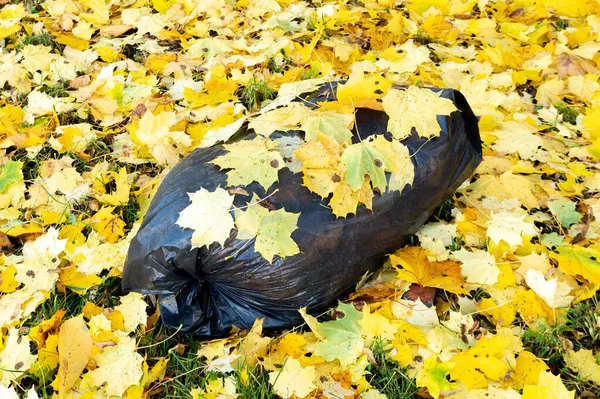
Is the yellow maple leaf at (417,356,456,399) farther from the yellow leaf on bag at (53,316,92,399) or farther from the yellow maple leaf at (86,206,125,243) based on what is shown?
the yellow maple leaf at (86,206,125,243)

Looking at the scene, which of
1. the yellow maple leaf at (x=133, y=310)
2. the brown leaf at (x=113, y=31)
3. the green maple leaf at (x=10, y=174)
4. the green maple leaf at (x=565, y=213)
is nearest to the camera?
the yellow maple leaf at (x=133, y=310)

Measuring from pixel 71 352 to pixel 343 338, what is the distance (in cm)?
82

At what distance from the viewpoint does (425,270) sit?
188cm

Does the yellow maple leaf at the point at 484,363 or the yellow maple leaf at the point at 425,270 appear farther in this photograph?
the yellow maple leaf at the point at 425,270

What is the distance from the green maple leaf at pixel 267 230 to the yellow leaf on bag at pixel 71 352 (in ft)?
1.84

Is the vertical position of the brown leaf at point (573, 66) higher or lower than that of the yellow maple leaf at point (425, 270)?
higher

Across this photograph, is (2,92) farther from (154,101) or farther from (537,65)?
(537,65)

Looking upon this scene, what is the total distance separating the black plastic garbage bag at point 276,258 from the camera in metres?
1.69

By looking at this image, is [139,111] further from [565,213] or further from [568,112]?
[568,112]

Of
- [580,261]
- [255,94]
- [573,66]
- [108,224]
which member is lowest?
[580,261]

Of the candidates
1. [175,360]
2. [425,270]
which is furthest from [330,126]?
[175,360]

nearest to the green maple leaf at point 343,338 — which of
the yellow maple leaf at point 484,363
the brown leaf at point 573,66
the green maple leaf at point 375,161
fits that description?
the yellow maple leaf at point 484,363

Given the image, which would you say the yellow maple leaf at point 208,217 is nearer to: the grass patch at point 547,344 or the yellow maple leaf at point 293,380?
the yellow maple leaf at point 293,380

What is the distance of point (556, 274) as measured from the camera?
1.91 m
